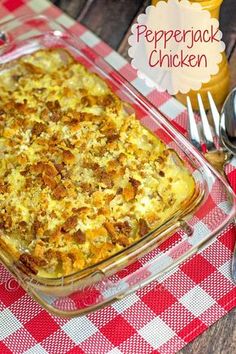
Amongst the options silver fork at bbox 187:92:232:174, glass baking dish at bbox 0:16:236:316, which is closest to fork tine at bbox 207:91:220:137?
silver fork at bbox 187:92:232:174

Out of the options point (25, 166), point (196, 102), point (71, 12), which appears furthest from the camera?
point (71, 12)

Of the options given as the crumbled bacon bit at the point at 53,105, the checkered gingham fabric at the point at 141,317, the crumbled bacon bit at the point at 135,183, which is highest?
the crumbled bacon bit at the point at 53,105

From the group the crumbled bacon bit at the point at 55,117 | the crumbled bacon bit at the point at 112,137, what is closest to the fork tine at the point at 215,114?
the crumbled bacon bit at the point at 112,137

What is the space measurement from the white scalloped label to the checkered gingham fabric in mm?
472

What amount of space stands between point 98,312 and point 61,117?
0.45m

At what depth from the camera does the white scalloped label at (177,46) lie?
1.81 metres

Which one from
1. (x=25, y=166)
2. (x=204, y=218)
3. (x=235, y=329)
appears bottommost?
(x=235, y=329)

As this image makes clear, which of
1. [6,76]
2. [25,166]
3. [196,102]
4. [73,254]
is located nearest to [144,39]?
[196,102]

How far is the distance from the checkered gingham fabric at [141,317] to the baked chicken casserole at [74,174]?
131 millimetres

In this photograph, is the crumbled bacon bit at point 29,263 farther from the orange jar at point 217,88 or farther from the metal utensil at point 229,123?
the orange jar at point 217,88

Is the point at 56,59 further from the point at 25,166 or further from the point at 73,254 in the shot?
the point at 73,254

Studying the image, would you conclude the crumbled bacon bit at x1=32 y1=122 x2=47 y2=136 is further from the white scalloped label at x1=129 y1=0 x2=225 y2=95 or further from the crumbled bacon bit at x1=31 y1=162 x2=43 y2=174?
the white scalloped label at x1=129 y1=0 x2=225 y2=95

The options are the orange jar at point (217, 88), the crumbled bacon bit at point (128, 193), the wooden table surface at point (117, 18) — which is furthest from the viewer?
the wooden table surface at point (117, 18)

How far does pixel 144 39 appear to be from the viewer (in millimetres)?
1985
